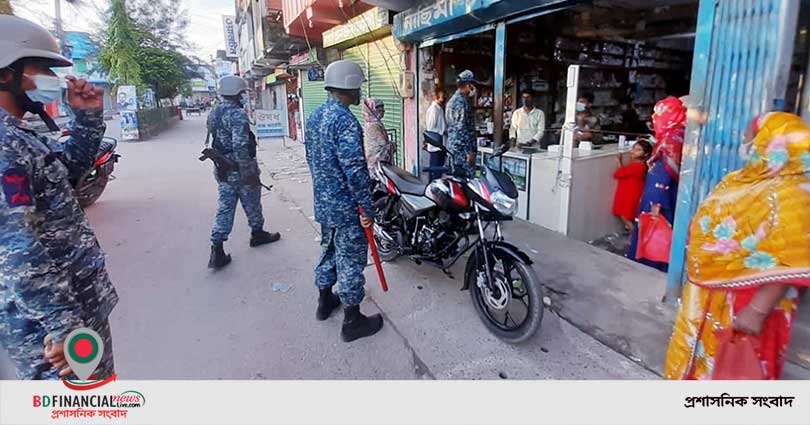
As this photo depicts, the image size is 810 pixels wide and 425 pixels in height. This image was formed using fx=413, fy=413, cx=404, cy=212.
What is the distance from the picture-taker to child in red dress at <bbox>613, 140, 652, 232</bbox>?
4160mm

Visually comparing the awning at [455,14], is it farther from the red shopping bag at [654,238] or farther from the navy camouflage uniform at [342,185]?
the navy camouflage uniform at [342,185]

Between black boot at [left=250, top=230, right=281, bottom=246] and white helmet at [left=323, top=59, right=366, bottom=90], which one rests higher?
white helmet at [left=323, top=59, right=366, bottom=90]

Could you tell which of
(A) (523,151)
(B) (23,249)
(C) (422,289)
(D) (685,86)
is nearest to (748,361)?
(C) (422,289)

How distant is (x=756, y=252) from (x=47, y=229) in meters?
2.52

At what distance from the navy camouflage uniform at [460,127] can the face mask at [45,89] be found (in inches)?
151

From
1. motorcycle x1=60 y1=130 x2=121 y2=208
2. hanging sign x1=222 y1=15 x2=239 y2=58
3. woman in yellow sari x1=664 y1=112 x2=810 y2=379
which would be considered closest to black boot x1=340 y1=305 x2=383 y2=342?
woman in yellow sari x1=664 y1=112 x2=810 y2=379

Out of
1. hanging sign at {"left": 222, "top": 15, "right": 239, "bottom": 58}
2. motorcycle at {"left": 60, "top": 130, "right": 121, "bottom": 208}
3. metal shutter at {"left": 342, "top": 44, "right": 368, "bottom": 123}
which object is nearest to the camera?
motorcycle at {"left": 60, "top": 130, "right": 121, "bottom": 208}

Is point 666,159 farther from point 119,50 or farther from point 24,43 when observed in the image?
point 119,50

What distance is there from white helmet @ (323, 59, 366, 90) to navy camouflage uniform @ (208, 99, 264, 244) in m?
1.70

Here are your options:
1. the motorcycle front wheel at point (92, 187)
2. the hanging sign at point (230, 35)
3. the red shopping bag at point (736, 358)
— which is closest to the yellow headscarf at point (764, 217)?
the red shopping bag at point (736, 358)

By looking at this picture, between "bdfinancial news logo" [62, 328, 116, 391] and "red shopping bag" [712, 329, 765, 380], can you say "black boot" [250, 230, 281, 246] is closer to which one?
"bdfinancial news logo" [62, 328, 116, 391]

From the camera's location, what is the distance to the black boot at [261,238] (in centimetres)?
441

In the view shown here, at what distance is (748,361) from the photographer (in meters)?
1.58
